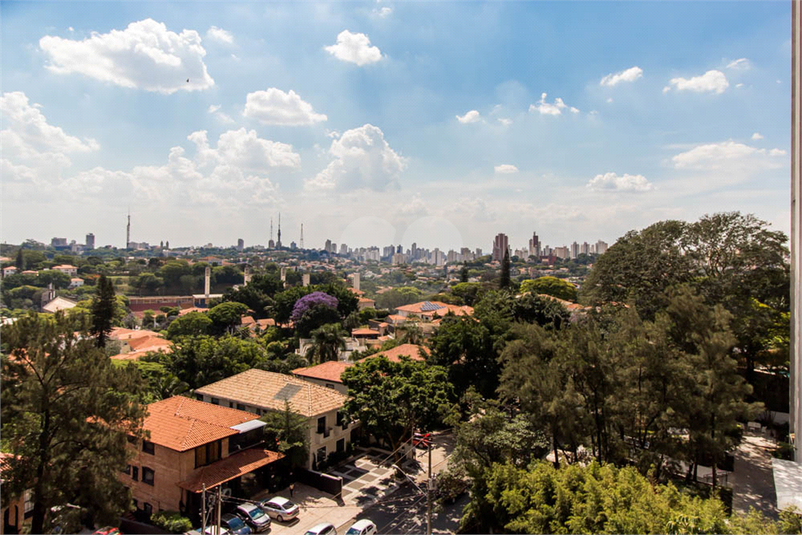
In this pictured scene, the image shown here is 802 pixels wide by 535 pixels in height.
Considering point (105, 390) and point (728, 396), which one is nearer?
point (105, 390)

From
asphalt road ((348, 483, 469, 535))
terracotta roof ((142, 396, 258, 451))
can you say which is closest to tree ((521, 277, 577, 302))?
asphalt road ((348, 483, 469, 535))

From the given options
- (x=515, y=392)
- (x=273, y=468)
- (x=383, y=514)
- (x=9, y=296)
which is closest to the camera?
(x=383, y=514)

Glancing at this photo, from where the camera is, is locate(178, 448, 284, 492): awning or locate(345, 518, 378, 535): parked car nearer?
locate(345, 518, 378, 535): parked car

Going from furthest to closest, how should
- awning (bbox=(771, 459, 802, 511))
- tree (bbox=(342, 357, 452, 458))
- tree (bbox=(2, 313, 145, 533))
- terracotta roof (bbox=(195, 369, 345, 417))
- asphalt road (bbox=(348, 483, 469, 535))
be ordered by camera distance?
terracotta roof (bbox=(195, 369, 345, 417)) → tree (bbox=(342, 357, 452, 458)) → asphalt road (bbox=(348, 483, 469, 535)) → tree (bbox=(2, 313, 145, 533)) → awning (bbox=(771, 459, 802, 511))

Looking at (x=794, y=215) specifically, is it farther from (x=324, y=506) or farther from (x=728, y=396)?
(x=324, y=506)

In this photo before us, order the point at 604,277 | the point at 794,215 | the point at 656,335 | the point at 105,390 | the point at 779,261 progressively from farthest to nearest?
the point at 604,277, the point at 779,261, the point at 656,335, the point at 794,215, the point at 105,390

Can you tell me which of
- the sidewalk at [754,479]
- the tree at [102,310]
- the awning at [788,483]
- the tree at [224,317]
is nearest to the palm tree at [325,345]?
the tree at [102,310]

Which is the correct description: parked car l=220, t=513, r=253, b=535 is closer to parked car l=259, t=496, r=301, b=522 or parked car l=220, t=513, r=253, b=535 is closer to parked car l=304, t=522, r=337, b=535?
parked car l=259, t=496, r=301, b=522

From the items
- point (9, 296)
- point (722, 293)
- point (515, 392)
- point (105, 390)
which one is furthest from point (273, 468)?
point (9, 296)
